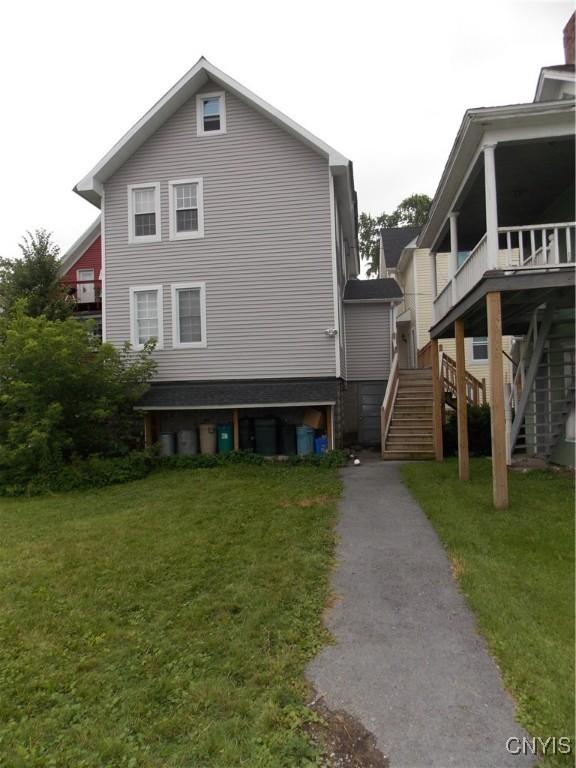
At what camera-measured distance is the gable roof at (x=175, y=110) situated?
34.9 ft

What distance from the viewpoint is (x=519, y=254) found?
6.59m

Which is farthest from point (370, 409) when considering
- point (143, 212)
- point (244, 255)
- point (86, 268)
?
point (86, 268)

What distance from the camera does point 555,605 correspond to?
3.42m

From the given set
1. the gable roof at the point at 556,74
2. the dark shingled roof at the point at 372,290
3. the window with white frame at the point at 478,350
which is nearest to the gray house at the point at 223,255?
the dark shingled roof at the point at 372,290

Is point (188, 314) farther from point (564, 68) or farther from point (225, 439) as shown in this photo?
point (564, 68)

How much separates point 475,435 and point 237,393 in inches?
235

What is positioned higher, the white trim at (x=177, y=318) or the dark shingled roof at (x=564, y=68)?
the dark shingled roof at (x=564, y=68)

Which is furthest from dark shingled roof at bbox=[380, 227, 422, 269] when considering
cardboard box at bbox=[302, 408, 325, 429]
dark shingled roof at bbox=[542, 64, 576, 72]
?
dark shingled roof at bbox=[542, 64, 576, 72]

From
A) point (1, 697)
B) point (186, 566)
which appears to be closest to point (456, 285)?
point (186, 566)

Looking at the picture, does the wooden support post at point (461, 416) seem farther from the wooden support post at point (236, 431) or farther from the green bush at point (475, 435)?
the wooden support post at point (236, 431)

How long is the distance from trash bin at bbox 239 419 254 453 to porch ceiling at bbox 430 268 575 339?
193 inches

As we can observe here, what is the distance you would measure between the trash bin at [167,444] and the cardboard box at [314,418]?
10.9 ft

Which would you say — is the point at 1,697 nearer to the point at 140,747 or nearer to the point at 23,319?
the point at 140,747

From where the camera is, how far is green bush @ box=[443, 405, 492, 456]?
11062 mm
